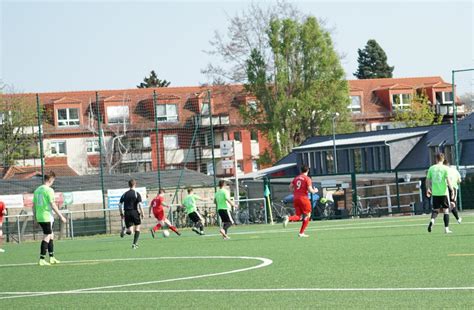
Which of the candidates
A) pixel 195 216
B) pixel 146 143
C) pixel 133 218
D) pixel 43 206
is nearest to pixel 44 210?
pixel 43 206

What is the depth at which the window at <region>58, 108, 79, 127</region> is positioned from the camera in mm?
98812

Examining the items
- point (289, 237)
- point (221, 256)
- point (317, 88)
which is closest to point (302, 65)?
point (317, 88)

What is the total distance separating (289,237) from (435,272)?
1457cm

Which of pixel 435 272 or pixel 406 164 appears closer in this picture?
pixel 435 272

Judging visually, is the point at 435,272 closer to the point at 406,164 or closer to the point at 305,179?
the point at 305,179

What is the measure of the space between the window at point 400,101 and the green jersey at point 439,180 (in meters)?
82.8

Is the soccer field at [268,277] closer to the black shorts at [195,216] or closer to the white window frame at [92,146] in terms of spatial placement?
the black shorts at [195,216]

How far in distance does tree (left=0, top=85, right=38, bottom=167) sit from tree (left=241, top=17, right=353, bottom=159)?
15204 mm

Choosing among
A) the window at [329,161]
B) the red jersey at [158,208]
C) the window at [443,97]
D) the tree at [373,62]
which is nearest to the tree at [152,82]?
the tree at [373,62]

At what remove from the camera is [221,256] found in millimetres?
22516

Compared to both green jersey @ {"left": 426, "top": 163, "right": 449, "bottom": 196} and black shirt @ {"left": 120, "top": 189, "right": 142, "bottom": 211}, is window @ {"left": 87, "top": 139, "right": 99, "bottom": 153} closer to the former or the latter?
black shirt @ {"left": 120, "top": 189, "right": 142, "bottom": 211}

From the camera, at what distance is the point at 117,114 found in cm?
9438

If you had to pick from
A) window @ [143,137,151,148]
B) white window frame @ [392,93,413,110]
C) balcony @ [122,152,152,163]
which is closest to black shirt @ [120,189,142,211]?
balcony @ [122,152,152,163]

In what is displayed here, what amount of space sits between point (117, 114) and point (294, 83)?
66.8ft
